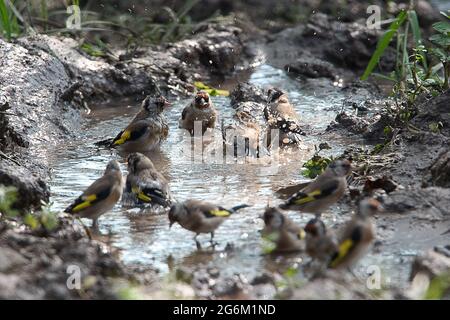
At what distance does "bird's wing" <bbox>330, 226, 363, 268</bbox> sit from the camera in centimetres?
602

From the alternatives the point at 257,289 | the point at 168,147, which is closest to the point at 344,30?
the point at 168,147

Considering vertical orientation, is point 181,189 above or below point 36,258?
below

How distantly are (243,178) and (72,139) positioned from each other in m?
2.60

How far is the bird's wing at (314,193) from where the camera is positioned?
7.46 meters

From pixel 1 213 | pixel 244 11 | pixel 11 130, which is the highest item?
pixel 1 213

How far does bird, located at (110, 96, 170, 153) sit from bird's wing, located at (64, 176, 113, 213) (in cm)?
267

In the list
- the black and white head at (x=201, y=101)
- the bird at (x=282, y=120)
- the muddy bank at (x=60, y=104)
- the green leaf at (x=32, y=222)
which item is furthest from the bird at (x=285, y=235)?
the black and white head at (x=201, y=101)

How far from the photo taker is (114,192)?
7.80 m

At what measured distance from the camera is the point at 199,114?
36.9 ft

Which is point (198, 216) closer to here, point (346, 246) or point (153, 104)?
point (346, 246)

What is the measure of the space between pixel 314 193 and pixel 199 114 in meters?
3.98

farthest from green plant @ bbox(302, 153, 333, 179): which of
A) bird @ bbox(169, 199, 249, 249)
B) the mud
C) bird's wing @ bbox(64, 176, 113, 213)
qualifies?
bird's wing @ bbox(64, 176, 113, 213)
